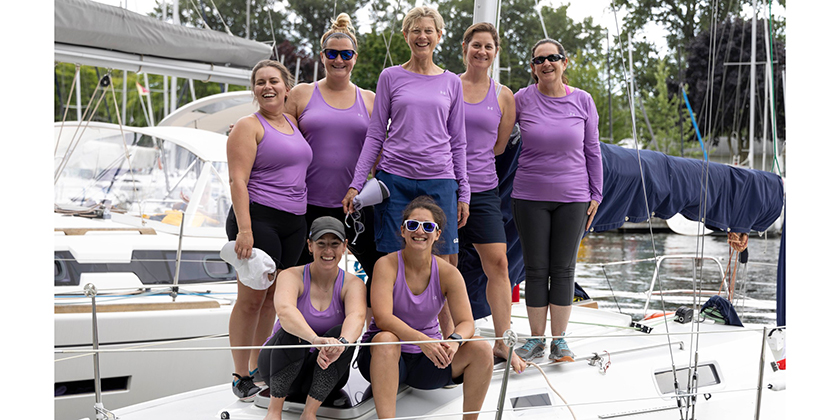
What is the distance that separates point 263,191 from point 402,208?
59cm

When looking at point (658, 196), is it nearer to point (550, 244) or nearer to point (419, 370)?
point (550, 244)

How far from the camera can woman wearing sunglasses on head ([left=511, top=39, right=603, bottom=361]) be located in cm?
332

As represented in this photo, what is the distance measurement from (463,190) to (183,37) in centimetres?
364

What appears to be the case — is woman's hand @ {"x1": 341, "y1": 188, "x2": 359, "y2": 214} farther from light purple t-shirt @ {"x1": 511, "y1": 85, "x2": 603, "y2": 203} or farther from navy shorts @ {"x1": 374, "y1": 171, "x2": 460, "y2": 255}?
light purple t-shirt @ {"x1": 511, "y1": 85, "x2": 603, "y2": 203}

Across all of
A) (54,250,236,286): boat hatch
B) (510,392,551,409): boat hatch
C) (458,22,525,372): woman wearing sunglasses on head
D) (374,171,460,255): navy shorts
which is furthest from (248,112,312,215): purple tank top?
(54,250,236,286): boat hatch

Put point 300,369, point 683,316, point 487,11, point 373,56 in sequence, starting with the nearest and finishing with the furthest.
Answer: point 300,369 → point 487,11 → point 683,316 → point 373,56

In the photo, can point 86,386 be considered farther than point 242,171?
Yes

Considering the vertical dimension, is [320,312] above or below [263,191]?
below

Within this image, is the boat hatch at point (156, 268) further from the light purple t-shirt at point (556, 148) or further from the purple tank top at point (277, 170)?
the light purple t-shirt at point (556, 148)

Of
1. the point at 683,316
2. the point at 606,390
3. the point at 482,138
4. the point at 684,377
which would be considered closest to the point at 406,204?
the point at 482,138

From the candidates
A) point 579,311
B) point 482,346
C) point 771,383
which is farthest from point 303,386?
point 579,311

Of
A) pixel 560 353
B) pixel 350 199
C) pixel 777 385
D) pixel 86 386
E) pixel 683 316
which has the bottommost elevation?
pixel 86 386

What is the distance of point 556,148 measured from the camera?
3.33 metres

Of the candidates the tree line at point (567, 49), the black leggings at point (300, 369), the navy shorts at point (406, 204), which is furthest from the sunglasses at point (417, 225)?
the tree line at point (567, 49)
